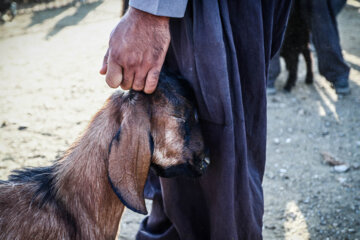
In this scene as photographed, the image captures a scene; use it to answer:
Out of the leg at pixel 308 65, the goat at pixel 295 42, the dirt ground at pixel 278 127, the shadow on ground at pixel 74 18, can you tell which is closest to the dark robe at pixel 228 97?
the dirt ground at pixel 278 127

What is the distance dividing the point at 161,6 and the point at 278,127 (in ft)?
11.4

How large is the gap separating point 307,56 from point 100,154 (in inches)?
187

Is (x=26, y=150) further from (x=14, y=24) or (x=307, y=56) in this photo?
(x=14, y=24)

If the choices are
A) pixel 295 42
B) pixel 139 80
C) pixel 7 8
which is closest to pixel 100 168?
pixel 139 80

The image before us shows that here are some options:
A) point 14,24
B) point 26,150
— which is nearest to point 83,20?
point 14,24

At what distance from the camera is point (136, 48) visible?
150cm

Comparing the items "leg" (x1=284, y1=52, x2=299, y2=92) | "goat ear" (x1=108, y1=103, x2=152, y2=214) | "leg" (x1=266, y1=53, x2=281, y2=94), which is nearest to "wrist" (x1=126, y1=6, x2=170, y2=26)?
"goat ear" (x1=108, y1=103, x2=152, y2=214)

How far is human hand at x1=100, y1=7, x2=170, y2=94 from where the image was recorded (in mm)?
1503

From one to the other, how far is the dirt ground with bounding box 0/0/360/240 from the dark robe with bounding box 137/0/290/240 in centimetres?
110

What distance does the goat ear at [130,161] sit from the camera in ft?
5.21

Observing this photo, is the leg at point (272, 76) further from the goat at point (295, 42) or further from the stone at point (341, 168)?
the stone at point (341, 168)

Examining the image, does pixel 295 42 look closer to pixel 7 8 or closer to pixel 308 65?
pixel 308 65

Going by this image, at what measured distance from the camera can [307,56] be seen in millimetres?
5352

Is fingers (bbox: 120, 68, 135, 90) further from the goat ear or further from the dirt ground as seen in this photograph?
the dirt ground
